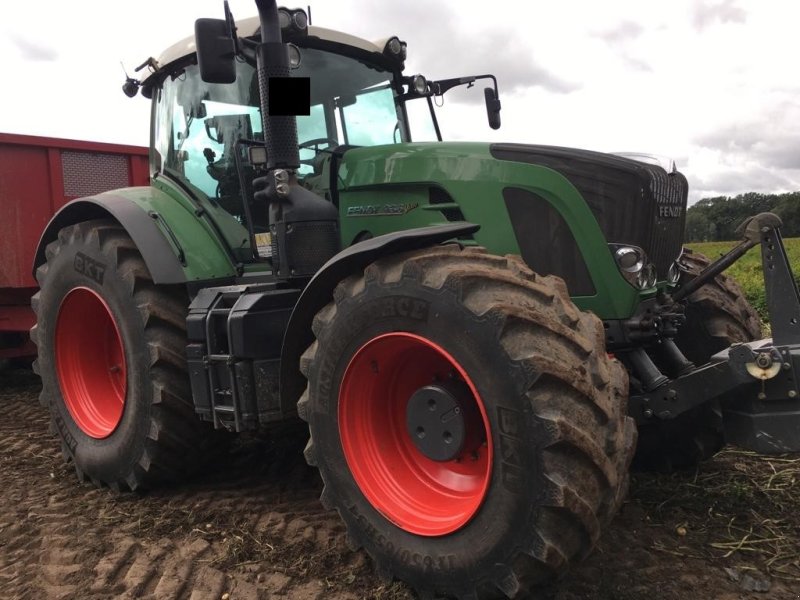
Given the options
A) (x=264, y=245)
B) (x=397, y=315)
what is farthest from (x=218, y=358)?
(x=397, y=315)

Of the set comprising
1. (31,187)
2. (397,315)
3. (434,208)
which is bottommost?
(397,315)

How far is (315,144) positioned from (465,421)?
6.46 ft

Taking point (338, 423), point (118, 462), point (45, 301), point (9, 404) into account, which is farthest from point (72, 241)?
point (9, 404)

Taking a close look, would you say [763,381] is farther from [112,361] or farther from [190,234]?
[112,361]

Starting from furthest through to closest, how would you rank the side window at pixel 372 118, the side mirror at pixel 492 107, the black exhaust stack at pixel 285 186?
the side mirror at pixel 492 107 < the side window at pixel 372 118 < the black exhaust stack at pixel 285 186

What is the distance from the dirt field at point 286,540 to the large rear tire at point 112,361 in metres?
0.23

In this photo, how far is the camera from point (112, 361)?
4.59 meters

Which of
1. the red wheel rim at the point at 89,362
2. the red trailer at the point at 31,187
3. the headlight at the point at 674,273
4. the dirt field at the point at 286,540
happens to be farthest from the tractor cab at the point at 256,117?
the red trailer at the point at 31,187

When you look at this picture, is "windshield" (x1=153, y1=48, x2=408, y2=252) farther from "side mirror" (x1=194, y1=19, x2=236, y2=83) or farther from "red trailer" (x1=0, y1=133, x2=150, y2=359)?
"red trailer" (x1=0, y1=133, x2=150, y2=359)

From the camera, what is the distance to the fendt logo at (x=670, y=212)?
3.23 m

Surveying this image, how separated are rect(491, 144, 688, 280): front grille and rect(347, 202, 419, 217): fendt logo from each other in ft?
1.64

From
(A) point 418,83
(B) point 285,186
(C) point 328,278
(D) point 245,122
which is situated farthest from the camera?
(A) point 418,83

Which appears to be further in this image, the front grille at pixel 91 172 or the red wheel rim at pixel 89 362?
the front grille at pixel 91 172

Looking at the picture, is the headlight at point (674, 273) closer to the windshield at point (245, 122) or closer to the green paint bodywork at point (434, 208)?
the green paint bodywork at point (434, 208)
